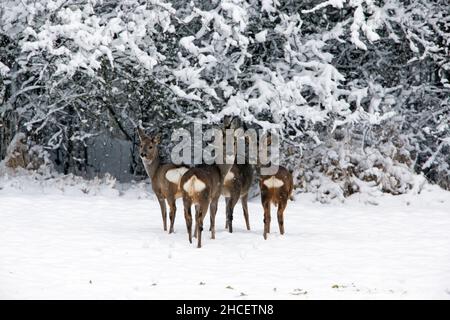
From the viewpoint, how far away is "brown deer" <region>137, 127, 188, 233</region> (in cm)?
1170

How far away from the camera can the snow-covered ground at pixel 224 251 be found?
8.28 metres

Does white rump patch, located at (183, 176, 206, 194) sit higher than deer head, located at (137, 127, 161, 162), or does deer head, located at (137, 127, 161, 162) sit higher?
deer head, located at (137, 127, 161, 162)

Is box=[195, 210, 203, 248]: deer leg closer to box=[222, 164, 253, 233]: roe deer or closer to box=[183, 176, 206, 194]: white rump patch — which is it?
box=[183, 176, 206, 194]: white rump patch

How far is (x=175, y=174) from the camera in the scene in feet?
38.4

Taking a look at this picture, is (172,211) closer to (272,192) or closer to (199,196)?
(199,196)

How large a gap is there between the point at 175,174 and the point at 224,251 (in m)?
1.73

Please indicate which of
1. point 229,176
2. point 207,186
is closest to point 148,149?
point 229,176

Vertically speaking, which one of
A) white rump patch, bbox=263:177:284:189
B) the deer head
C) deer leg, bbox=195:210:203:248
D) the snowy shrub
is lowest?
deer leg, bbox=195:210:203:248

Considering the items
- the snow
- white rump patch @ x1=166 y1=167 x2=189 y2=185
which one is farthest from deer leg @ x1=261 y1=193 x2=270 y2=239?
the snow

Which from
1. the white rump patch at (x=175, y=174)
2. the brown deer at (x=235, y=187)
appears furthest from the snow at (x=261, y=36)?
the white rump patch at (x=175, y=174)

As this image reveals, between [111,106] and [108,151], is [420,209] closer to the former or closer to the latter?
[111,106]

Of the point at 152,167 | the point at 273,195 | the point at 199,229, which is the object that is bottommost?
the point at 199,229

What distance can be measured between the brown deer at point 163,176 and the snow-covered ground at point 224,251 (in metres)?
0.41
